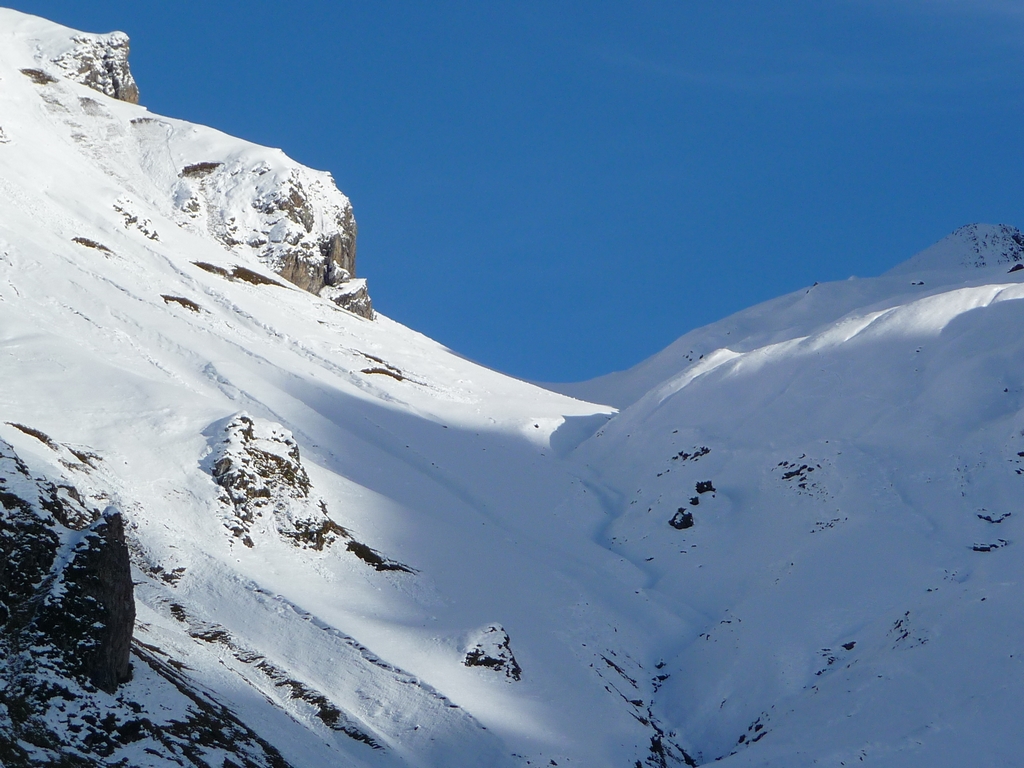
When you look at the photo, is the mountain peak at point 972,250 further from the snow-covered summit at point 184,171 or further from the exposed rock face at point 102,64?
the exposed rock face at point 102,64

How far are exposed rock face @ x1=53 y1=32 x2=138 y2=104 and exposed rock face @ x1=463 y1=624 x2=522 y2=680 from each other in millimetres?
72139

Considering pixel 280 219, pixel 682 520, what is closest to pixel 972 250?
pixel 280 219

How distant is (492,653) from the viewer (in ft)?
105

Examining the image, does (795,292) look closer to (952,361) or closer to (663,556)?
(952,361)

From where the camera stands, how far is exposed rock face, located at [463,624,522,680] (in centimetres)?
3169

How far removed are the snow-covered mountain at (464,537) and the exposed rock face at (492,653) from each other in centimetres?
9

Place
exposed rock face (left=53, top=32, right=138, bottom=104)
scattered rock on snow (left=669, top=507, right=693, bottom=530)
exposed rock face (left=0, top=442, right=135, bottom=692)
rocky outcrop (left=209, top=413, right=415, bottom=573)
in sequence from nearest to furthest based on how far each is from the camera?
exposed rock face (left=0, top=442, right=135, bottom=692), rocky outcrop (left=209, top=413, right=415, bottom=573), scattered rock on snow (left=669, top=507, right=693, bottom=530), exposed rock face (left=53, top=32, right=138, bottom=104)

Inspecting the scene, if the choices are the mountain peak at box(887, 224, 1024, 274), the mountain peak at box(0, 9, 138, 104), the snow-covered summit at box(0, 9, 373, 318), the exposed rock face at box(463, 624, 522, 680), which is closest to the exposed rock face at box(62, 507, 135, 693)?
the exposed rock face at box(463, 624, 522, 680)

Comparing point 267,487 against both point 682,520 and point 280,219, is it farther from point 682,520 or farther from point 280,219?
point 280,219

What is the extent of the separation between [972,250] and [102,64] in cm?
7185

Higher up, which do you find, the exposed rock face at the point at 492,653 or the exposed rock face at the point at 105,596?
the exposed rock face at the point at 492,653

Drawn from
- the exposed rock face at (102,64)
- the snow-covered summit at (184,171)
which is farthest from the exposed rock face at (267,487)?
the exposed rock face at (102,64)

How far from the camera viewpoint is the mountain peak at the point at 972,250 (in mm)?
92562

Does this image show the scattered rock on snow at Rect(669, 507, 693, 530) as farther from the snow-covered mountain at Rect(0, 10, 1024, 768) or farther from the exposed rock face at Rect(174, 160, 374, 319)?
the exposed rock face at Rect(174, 160, 374, 319)
